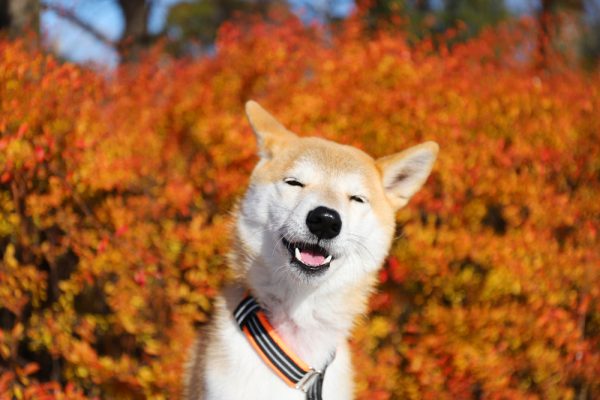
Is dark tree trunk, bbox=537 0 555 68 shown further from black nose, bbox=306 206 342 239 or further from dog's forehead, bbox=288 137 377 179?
black nose, bbox=306 206 342 239

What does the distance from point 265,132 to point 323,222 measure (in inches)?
28.8

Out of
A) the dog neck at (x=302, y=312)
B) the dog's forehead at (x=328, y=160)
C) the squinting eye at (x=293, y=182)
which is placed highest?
the dog's forehead at (x=328, y=160)

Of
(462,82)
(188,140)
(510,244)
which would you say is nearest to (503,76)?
(462,82)

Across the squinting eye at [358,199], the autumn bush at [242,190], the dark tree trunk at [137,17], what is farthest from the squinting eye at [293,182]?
the dark tree trunk at [137,17]

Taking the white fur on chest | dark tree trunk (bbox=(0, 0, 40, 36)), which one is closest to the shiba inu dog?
the white fur on chest

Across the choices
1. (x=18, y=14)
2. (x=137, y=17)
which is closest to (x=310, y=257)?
(x=18, y=14)

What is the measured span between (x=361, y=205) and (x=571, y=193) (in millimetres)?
2213

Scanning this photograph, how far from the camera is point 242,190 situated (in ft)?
12.5

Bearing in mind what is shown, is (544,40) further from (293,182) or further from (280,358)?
(280,358)

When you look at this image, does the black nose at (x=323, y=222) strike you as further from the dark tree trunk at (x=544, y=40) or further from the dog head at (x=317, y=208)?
the dark tree trunk at (x=544, y=40)

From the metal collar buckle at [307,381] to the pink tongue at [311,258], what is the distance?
0.46 m

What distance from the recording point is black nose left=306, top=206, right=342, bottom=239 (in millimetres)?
2271

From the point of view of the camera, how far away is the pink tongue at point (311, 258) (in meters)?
2.35

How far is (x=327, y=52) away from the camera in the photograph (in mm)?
4652
